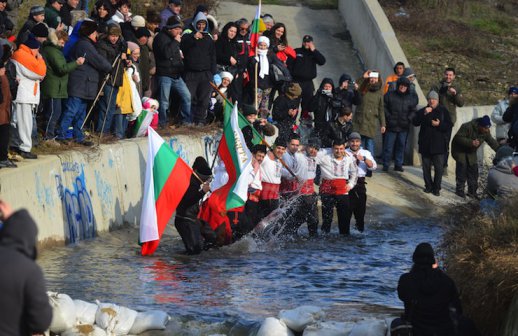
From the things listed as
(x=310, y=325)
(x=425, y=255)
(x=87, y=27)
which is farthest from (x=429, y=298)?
(x=87, y=27)

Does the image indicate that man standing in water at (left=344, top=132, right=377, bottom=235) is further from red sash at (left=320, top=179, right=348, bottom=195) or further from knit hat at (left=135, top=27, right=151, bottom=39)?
knit hat at (left=135, top=27, right=151, bottom=39)

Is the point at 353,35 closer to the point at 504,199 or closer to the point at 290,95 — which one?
the point at 290,95

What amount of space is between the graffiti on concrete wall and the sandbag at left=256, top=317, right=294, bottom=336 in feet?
18.6

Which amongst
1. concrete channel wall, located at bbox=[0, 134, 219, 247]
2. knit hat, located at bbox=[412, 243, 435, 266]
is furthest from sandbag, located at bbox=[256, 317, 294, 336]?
concrete channel wall, located at bbox=[0, 134, 219, 247]

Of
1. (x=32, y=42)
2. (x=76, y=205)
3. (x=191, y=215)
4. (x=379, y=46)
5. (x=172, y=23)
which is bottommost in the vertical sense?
(x=191, y=215)

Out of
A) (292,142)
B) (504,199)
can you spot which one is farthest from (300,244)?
(504,199)

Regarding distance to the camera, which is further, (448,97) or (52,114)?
(448,97)

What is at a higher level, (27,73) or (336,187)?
(27,73)

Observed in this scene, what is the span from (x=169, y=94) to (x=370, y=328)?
1055 cm

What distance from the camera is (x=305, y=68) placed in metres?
26.1

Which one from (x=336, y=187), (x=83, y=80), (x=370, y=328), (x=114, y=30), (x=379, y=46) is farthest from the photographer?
(x=379, y=46)

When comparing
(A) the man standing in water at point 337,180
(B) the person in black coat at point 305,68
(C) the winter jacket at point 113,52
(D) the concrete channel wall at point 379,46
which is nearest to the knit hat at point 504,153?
(A) the man standing in water at point 337,180

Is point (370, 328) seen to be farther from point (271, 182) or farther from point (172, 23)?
point (172, 23)

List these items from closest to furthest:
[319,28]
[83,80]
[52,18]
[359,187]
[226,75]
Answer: [83,80] < [52,18] < [359,187] < [226,75] < [319,28]
